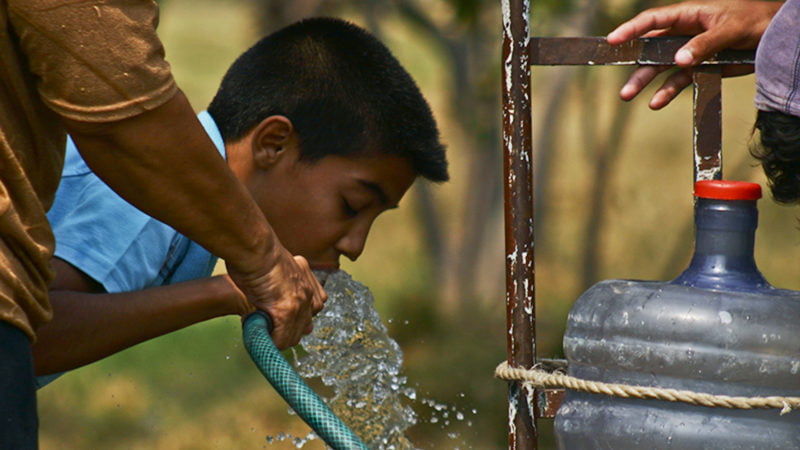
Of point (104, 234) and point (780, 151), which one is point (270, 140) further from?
point (780, 151)

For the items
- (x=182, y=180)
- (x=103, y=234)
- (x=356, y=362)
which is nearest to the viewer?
(x=182, y=180)

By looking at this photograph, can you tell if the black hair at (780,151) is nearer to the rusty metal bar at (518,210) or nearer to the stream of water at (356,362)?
the rusty metal bar at (518,210)

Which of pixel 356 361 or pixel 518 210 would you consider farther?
pixel 356 361

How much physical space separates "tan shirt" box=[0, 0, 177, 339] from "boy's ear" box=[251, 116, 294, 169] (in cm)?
115

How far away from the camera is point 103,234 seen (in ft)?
8.27

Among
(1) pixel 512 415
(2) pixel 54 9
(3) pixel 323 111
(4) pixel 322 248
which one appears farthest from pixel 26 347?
(3) pixel 323 111

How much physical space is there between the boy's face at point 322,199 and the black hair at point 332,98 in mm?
41

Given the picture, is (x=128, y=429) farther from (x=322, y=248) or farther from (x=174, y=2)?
(x=322, y=248)

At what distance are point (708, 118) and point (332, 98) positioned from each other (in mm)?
1093

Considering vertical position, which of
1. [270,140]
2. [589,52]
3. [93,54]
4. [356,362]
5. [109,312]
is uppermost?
[93,54]

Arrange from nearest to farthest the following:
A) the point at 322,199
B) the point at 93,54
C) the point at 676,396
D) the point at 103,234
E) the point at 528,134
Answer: the point at 93,54
the point at 676,396
the point at 528,134
the point at 103,234
the point at 322,199

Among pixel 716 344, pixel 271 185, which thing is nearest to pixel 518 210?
pixel 716 344

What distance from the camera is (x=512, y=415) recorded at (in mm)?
2426

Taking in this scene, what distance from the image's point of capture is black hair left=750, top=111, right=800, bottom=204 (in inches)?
89.7
